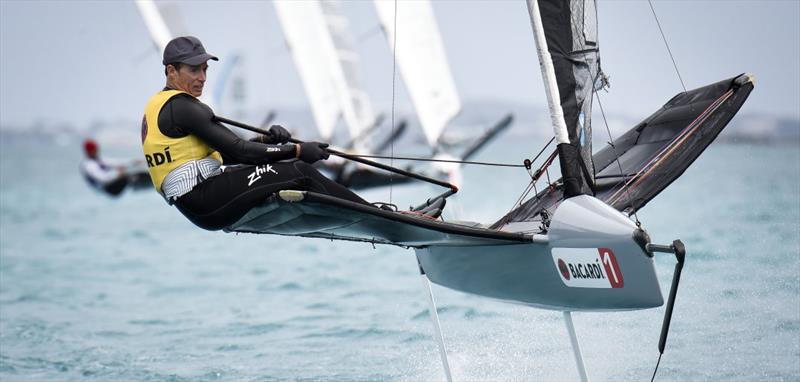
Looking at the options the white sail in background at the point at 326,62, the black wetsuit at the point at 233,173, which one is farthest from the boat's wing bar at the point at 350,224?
the white sail in background at the point at 326,62

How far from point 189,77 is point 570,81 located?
119 cm

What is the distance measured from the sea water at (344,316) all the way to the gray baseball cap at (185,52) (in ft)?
4.67

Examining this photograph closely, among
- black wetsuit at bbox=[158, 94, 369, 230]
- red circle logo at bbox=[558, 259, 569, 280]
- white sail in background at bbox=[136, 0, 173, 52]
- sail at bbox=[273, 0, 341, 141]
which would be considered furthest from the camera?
sail at bbox=[273, 0, 341, 141]

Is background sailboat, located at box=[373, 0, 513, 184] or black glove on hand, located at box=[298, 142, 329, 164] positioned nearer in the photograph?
black glove on hand, located at box=[298, 142, 329, 164]

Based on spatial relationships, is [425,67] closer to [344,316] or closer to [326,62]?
[326,62]

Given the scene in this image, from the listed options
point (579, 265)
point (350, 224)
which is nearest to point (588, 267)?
point (579, 265)

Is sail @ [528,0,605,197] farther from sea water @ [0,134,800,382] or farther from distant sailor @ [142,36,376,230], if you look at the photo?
sea water @ [0,134,800,382]

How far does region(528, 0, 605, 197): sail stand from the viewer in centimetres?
339

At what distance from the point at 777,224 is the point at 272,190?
760cm

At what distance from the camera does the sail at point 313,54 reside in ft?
45.8

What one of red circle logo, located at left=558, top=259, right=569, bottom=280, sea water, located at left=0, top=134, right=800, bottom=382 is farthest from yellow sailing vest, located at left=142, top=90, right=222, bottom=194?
sea water, located at left=0, top=134, right=800, bottom=382

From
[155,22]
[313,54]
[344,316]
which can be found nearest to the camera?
[344,316]

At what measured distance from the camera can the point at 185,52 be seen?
10.7ft

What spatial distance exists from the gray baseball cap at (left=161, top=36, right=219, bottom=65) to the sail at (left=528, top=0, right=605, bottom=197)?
1.02 metres
